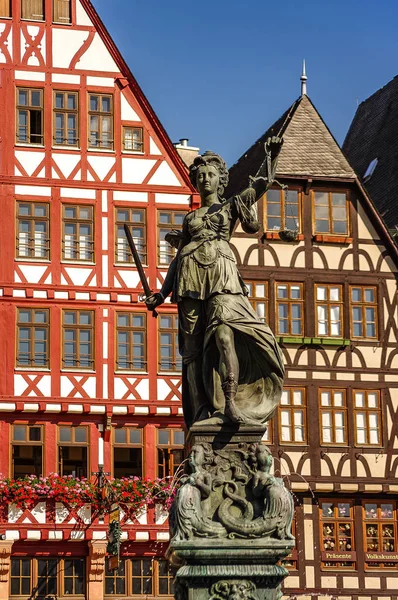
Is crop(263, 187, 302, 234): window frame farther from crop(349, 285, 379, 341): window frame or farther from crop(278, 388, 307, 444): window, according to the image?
crop(278, 388, 307, 444): window

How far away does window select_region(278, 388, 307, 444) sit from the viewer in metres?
36.2

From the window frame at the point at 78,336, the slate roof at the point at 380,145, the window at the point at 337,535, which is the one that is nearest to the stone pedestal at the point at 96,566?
the window frame at the point at 78,336

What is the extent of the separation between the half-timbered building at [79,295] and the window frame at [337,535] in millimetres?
3666

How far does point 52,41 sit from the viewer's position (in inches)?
1411

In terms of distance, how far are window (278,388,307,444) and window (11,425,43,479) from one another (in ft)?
18.6

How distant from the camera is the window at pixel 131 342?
35.1 m

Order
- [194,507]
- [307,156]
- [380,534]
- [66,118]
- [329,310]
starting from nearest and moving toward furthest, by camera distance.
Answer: [194,507]
[66,118]
[380,534]
[329,310]
[307,156]

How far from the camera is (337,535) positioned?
35906 mm

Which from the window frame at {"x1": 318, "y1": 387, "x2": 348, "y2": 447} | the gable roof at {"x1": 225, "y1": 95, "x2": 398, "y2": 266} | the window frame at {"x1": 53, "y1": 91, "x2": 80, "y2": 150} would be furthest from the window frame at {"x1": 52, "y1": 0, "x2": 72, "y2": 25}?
the window frame at {"x1": 318, "y1": 387, "x2": 348, "y2": 447}

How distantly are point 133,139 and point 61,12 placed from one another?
3297mm

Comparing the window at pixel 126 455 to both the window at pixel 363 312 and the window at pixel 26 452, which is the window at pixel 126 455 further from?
the window at pixel 363 312

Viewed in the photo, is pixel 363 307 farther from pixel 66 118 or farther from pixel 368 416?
pixel 66 118

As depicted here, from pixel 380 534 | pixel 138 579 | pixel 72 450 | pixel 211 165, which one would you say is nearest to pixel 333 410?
pixel 380 534

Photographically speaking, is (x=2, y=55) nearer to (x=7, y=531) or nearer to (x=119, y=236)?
(x=119, y=236)
